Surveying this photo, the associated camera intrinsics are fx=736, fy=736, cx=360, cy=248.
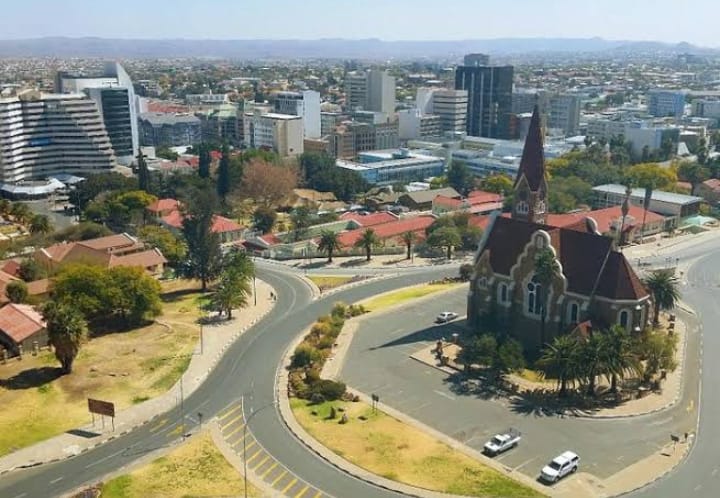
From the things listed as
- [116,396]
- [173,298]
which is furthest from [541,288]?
[173,298]

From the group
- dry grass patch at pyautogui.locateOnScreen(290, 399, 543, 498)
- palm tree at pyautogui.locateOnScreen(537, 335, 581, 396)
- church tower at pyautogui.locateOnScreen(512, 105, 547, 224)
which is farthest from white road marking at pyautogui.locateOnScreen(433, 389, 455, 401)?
church tower at pyautogui.locateOnScreen(512, 105, 547, 224)

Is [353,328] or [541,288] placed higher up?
[541,288]

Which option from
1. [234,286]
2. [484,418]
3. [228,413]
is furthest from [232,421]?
[234,286]

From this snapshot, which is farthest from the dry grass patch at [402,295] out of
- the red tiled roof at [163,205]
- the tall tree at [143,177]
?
the tall tree at [143,177]

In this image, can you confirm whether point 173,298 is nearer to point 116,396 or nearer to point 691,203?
point 116,396

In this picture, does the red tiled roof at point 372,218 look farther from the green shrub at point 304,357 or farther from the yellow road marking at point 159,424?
the yellow road marking at point 159,424

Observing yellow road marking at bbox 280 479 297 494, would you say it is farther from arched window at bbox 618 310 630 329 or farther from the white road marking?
arched window at bbox 618 310 630 329
